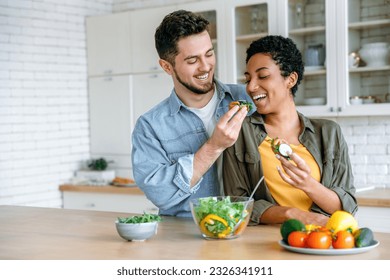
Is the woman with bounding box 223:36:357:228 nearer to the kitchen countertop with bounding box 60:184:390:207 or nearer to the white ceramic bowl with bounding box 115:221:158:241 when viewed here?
the white ceramic bowl with bounding box 115:221:158:241

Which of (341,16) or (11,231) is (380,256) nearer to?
(11,231)

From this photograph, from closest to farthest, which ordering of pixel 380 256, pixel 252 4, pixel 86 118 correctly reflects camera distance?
pixel 380 256, pixel 252 4, pixel 86 118

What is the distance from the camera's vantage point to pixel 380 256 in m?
2.04

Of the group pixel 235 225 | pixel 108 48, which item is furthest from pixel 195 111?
pixel 108 48

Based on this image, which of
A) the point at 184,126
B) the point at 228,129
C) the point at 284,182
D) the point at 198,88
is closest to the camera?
the point at 228,129

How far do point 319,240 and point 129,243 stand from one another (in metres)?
0.71

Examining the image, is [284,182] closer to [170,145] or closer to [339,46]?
[170,145]

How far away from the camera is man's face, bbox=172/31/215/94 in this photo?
2.85 metres

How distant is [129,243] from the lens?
236 cm

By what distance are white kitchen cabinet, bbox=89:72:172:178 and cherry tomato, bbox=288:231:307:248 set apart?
365 cm

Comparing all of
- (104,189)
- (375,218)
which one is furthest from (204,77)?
(104,189)

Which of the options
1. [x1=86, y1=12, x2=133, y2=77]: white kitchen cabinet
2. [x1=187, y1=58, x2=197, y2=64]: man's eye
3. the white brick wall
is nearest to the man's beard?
[x1=187, y1=58, x2=197, y2=64]: man's eye
